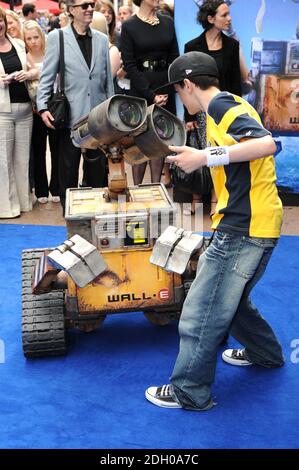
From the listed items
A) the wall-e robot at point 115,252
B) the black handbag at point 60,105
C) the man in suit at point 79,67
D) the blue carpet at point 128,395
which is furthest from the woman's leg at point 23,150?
the wall-e robot at point 115,252

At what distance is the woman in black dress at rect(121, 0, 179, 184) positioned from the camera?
236 inches

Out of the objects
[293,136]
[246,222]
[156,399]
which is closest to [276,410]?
[156,399]

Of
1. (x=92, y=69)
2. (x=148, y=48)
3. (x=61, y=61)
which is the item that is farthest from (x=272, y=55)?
(x=61, y=61)

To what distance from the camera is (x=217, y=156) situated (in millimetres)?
3018

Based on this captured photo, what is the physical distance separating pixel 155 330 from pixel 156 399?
88 cm

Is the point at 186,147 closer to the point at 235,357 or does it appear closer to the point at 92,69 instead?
the point at 235,357

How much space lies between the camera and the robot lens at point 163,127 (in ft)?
12.4

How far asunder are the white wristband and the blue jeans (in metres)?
0.42

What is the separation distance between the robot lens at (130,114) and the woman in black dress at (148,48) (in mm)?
2285

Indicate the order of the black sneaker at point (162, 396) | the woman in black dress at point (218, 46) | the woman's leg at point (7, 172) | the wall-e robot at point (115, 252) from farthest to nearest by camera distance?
the woman's leg at point (7, 172), the woman in black dress at point (218, 46), the wall-e robot at point (115, 252), the black sneaker at point (162, 396)

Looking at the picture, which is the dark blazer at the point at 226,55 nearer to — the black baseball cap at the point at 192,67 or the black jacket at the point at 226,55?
the black jacket at the point at 226,55

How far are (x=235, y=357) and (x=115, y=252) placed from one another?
3.13 feet

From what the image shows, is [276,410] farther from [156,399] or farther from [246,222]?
[246,222]

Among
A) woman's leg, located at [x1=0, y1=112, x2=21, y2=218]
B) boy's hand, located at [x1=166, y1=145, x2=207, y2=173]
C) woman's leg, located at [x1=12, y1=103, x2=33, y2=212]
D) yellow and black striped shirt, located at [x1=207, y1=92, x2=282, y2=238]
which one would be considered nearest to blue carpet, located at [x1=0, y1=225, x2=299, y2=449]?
yellow and black striped shirt, located at [x1=207, y1=92, x2=282, y2=238]
